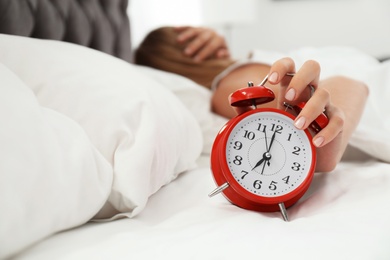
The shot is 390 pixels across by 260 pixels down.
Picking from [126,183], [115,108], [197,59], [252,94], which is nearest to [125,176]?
[126,183]

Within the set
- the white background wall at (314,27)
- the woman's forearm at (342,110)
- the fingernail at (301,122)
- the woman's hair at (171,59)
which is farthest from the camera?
the white background wall at (314,27)

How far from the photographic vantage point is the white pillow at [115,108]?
77 centimetres

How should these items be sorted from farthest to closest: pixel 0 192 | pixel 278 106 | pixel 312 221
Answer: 1. pixel 278 106
2. pixel 312 221
3. pixel 0 192

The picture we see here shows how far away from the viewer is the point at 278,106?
32.6 inches

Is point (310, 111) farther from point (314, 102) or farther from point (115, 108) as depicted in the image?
point (115, 108)

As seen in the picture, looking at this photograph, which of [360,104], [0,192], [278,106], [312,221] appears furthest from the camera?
[360,104]

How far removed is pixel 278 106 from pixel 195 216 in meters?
0.24

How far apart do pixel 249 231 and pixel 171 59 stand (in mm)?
1246

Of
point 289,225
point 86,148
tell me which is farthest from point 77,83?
point 289,225

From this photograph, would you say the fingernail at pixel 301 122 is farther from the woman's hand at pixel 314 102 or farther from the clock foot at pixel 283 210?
the clock foot at pixel 283 210

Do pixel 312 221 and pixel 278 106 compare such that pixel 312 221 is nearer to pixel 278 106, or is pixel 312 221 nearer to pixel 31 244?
pixel 278 106

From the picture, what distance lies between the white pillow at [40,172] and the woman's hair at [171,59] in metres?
1.06

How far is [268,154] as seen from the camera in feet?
2.44

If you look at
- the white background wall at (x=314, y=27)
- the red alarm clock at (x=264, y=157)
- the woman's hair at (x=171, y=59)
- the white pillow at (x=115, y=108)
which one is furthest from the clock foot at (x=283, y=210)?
the white background wall at (x=314, y=27)
